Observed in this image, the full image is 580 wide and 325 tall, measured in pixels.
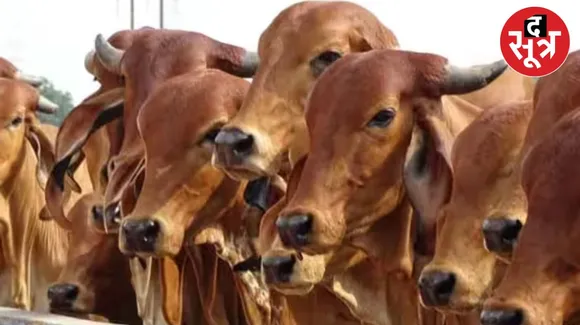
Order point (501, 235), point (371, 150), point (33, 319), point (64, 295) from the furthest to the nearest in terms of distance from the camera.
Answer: point (64, 295) → point (33, 319) → point (371, 150) → point (501, 235)

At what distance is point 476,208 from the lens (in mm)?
2160

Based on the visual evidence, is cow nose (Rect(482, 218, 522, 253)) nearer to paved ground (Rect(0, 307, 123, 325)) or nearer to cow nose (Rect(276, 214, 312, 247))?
cow nose (Rect(276, 214, 312, 247))

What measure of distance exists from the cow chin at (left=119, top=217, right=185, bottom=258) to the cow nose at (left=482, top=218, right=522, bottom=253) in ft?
2.26

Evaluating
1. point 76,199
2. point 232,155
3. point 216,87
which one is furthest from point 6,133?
point 232,155

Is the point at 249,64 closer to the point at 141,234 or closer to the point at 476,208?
the point at 141,234

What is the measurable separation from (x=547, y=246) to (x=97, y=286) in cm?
146

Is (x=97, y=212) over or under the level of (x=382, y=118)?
under

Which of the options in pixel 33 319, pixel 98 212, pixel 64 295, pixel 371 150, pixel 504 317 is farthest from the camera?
pixel 64 295

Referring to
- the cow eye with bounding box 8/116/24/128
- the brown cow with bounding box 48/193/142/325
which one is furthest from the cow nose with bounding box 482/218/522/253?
the cow eye with bounding box 8/116/24/128

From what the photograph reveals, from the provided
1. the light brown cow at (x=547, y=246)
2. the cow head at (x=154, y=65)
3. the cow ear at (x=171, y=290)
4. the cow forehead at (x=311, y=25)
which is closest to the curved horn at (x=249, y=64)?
the cow head at (x=154, y=65)

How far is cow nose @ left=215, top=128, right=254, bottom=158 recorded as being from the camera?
2.35m

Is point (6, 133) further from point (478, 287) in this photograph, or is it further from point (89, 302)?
point (478, 287)

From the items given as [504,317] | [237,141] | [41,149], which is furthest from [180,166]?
[41,149]

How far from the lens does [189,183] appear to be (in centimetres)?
256
